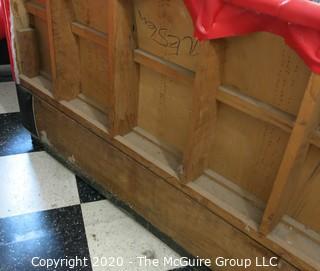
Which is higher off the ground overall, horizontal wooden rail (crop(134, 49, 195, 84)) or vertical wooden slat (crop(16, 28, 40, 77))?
horizontal wooden rail (crop(134, 49, 195, 84))

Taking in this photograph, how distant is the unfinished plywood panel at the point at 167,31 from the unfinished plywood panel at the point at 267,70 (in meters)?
0.12

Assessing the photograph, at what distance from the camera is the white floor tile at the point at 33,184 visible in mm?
1356

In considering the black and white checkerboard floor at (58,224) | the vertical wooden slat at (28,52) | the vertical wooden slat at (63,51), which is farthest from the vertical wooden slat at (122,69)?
the vertical wooden slat at (28,52)

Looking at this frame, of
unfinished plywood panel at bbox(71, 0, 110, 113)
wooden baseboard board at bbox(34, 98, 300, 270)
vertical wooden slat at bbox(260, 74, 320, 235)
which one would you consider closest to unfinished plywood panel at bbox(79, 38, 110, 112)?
unfinished plywood panel at bbox(71, 0, 110, 113)

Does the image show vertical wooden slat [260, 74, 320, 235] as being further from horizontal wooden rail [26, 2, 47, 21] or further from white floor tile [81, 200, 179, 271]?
horizontal wooden rail [26, 2, 47, 21]

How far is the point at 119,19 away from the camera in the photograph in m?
0.98

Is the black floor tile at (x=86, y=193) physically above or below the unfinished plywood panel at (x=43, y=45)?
below

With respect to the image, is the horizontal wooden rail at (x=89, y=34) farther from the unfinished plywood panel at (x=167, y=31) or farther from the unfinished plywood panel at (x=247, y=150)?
the unfinished plywood panel at (x=247, y=150)

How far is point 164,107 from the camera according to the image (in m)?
1.10

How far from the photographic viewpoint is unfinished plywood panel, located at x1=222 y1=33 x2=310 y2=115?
2.47 feet

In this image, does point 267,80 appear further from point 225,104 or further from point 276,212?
point 276,212

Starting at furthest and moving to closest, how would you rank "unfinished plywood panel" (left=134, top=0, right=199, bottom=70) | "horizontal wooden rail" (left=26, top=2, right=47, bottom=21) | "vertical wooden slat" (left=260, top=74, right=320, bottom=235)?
1. "horizontal wooden rail" (left=26, top=2, right=47, bottom=21)
2. "unfinished plywood panel" (left=134, top=0, right=199, bottom=70)
3. "vertical wooden slat" (left=260, top=74, right=320, bottom=235)

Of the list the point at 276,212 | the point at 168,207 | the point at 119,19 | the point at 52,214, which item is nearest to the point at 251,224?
the point at 276,212

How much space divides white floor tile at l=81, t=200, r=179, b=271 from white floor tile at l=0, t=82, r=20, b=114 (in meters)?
0.82
